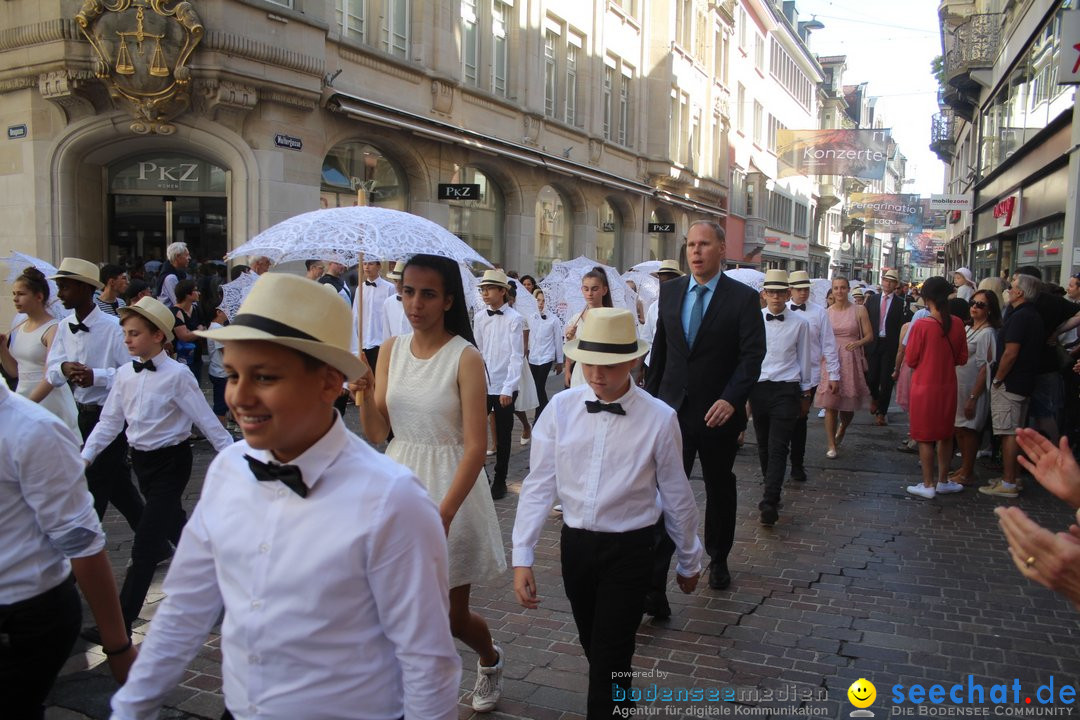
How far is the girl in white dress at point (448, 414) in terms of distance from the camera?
3.45 m

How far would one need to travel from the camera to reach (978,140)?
27156 mm

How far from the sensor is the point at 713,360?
5.21 metres

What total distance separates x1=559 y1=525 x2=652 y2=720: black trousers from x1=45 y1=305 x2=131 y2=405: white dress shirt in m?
3.88

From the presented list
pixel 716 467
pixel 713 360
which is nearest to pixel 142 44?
pixel 713 360

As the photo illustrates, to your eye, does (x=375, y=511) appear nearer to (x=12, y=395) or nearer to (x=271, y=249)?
(x=12, y=395)

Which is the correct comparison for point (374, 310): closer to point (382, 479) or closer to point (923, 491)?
point (923, 491)

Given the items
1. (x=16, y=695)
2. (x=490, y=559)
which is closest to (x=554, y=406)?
(x=490, y=559)

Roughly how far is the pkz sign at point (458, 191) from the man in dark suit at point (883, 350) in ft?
28.6

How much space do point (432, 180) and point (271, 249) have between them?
1466 cm

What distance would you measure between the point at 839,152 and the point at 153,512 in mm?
25771

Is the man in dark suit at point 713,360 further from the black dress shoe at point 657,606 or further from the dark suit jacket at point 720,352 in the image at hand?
the black dress shoe at point 657,606

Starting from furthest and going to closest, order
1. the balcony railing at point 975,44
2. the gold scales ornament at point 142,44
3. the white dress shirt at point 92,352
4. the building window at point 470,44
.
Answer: the balcony railing at point 975,44
the building window at point 470,44
the gold scales ornament at point 142,44
the white dress shirt at point 92,352

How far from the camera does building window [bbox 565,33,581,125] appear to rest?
25070mm

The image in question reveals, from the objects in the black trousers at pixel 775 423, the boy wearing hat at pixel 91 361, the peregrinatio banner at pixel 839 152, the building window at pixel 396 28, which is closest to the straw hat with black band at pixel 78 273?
the boy wearing hat at pixel 91 361
